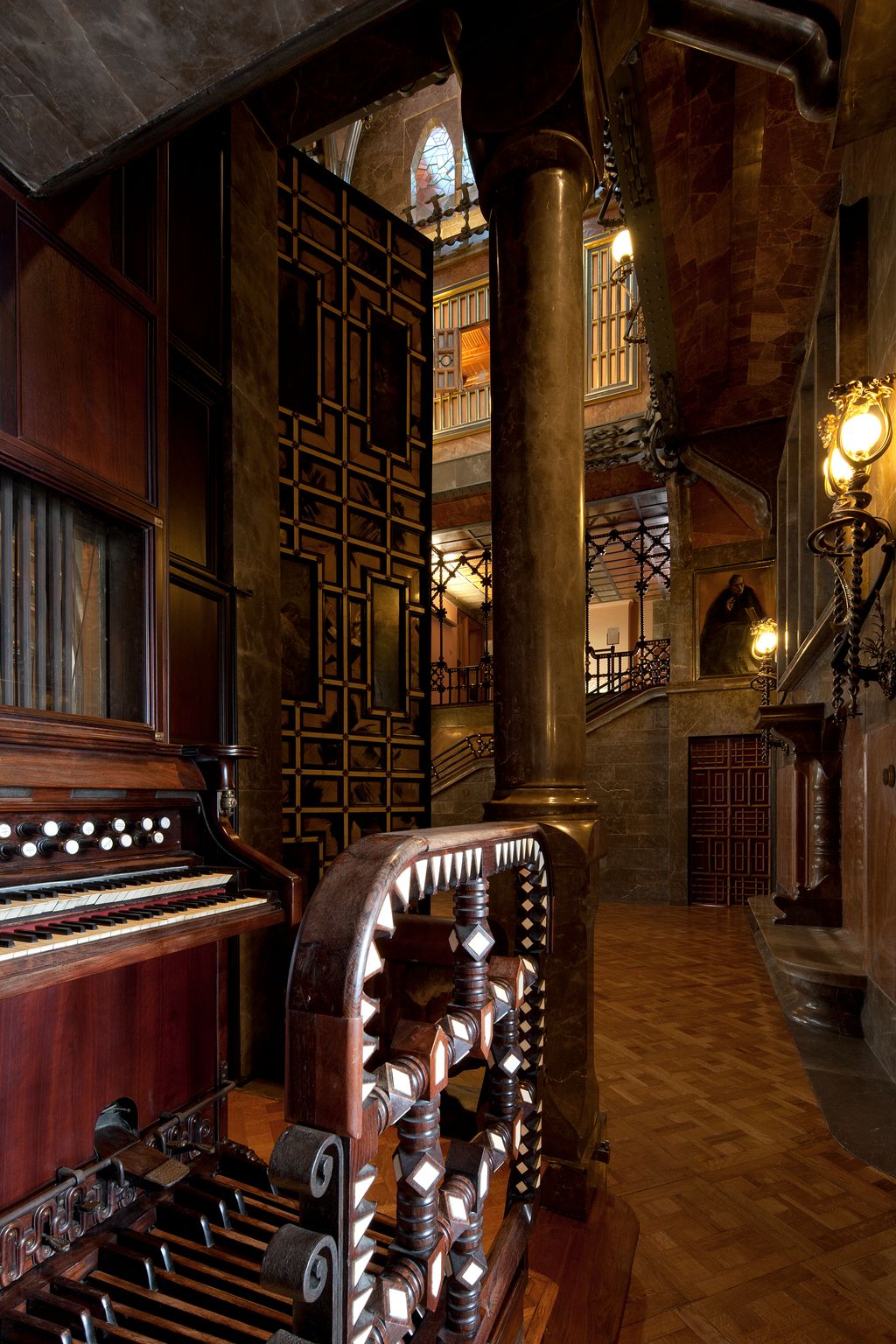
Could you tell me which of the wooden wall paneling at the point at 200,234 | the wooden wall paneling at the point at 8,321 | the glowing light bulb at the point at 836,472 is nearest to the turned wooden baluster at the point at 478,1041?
the wooden wall paneling at the point at 8,321

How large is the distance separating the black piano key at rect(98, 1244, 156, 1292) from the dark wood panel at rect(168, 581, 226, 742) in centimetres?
168

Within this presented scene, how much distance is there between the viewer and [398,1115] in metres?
0.80

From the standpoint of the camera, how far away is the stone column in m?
2.41

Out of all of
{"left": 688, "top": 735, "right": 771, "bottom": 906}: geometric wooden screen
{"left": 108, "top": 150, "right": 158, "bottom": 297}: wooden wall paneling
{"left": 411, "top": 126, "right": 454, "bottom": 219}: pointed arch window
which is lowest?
{"left": 688, "top": 735, "right": 771, "bottom": 906}: geometric wooden screen

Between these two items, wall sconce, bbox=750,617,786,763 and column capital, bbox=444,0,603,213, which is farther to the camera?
wall sconce, bbox=750,617,786,763

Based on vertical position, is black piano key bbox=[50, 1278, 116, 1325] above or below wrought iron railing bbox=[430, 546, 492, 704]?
below

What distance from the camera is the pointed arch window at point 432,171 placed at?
48.7 feet

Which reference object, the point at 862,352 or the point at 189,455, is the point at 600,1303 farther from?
the point at 862,352

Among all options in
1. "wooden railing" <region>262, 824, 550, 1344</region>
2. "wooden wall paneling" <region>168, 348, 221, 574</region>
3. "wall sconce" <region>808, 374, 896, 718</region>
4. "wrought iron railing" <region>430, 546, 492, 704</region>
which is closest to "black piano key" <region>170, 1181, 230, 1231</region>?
"wooden railing" <region>262, 824, 550, 1344</region>

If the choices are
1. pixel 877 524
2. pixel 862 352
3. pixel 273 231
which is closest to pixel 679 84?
pixel 862 352

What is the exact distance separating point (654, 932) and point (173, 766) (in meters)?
6.11

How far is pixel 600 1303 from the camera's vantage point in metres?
1.74

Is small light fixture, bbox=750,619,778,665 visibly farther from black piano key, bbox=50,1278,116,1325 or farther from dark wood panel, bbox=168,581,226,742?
black piano key, bbox=50,1278,116,1325

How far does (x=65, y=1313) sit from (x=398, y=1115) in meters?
1.33
